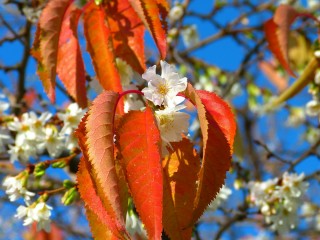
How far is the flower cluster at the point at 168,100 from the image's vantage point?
99 cm

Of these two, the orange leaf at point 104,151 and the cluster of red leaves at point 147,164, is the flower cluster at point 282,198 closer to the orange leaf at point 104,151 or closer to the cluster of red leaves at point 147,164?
the cluster of red leaves at point 147,164

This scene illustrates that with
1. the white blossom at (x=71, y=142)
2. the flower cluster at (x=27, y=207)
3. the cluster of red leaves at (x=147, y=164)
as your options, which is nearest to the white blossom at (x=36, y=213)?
the flower cluster at (x=27, y=207)

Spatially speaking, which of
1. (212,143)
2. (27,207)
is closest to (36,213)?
(27,207)

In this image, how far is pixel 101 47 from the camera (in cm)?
120

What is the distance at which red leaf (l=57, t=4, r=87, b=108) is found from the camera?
1249 mm

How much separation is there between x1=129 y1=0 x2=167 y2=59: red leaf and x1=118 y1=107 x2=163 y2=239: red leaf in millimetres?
170

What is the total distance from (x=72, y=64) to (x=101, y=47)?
0.30 feet

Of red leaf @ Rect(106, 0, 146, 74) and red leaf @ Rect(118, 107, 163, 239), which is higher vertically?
red leaf @ Rect(106, 0, 146, 74)

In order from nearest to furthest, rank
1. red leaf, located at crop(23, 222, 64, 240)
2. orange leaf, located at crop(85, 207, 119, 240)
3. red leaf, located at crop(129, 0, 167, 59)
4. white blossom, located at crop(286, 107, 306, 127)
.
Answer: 1. orange leaf, located at crop(85, 207, 119, 240)
2. red leaf, located at crop(129, 0, 167, 59)
3. white blossom, located at crop(286, 107, 306, 127)
4. red leaf, located at crop(23, 222, 64, 240)

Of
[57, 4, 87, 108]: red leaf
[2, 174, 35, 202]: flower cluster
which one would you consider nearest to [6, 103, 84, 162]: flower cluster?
[2, 174, 35, 202]: flower cluster

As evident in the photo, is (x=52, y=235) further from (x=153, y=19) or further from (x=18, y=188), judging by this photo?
(x=153, y=19)

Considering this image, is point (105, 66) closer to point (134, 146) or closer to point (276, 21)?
point (134, 146)

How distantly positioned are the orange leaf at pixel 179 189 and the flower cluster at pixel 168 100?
0.10 feet

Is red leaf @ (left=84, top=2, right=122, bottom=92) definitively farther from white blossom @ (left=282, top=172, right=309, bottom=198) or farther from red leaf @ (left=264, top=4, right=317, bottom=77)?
white blossom @ (left=282, top=172, right=309, bottom=198)
